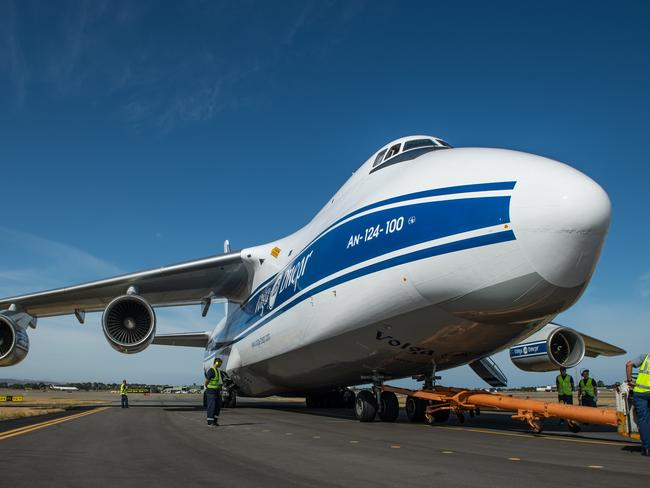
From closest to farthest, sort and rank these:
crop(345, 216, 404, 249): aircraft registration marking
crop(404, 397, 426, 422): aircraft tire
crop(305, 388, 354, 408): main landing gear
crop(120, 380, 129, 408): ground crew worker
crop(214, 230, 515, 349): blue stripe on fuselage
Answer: crop(214, 230, 515, 349): blue stripe on fuselage
crop(345, 216, 404, 249): aircraft registration marking
crop(404, 397, 426, 422): aircraft tire
crop(305, 388, 354, 408): main landing gear
crop(120, 380, 129, 408): ground crew worker

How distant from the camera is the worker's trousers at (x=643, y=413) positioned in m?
6.32

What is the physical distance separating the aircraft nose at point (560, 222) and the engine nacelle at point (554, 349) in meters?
5.00

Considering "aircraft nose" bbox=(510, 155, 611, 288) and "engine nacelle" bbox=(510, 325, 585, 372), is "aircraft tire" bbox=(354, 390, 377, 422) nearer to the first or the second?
"engine nacelle" bbox=(510, 325, 585, 372)

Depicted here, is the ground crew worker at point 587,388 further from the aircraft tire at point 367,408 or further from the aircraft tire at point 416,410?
the aircraft tire at point 367,408

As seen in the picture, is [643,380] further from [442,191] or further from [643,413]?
[442,191]

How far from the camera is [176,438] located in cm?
791

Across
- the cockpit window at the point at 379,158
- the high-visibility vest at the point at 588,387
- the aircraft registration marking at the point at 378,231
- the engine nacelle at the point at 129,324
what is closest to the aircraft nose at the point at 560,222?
the aircraft registration marking at the point at 378,231

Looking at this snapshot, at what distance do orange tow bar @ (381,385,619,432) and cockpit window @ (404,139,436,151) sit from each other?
14.3 feet

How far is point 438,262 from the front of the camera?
7.59m

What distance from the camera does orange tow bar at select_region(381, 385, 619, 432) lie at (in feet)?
24.4

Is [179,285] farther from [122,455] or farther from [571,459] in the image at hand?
[571,459]

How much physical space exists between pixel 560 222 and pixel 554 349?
6009mm

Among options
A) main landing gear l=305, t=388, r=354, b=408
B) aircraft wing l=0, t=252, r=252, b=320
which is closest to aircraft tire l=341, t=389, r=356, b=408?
main landing gear l=305, t=388, r=354, b=408

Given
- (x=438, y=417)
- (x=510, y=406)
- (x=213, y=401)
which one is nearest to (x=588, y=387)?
(x=438, y=417)
